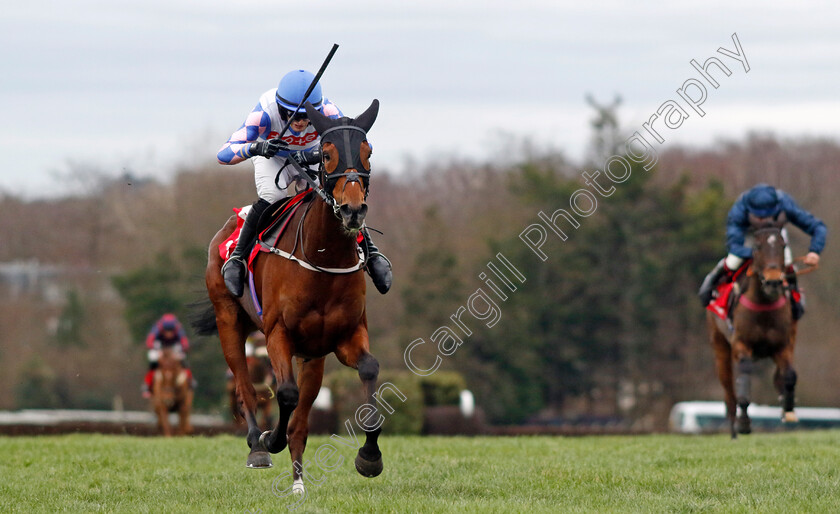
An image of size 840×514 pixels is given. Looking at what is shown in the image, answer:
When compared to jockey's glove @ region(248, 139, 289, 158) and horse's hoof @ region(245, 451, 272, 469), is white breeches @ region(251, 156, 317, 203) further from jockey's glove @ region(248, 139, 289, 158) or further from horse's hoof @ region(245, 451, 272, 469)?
horse's hoof @ region(245, 451, 272, 469)

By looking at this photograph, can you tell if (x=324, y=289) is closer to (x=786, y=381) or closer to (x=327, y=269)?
(x=327, y=269)

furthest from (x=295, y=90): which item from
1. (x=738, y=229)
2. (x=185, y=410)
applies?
(x=185, y=410)

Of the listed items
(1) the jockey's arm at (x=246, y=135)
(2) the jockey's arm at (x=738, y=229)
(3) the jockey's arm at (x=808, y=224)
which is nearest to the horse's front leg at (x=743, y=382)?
(2) the jockey's arm at (x=738, y=229)

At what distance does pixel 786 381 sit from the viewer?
12.9 metres

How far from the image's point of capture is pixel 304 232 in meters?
8.37

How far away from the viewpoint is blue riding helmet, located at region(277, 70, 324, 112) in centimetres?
885

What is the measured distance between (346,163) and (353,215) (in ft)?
1.45

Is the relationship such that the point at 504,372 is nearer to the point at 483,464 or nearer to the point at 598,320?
the point at 598,320

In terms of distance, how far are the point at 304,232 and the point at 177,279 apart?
34834mm

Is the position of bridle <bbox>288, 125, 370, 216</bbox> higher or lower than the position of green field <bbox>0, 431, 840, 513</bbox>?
higher

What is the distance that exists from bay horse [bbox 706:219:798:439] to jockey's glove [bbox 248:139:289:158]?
6204 mm

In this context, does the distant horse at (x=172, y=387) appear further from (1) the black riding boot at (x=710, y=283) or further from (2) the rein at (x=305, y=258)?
(2) the rein at (x=305, y=258)

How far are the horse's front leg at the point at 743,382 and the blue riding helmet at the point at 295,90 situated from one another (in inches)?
249

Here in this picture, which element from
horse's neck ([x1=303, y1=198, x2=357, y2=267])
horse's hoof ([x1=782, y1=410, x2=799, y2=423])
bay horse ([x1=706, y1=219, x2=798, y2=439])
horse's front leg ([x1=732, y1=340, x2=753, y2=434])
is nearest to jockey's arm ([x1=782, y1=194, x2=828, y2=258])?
bay horse ([x1=706, y1=219, x2=798, y2=439])
